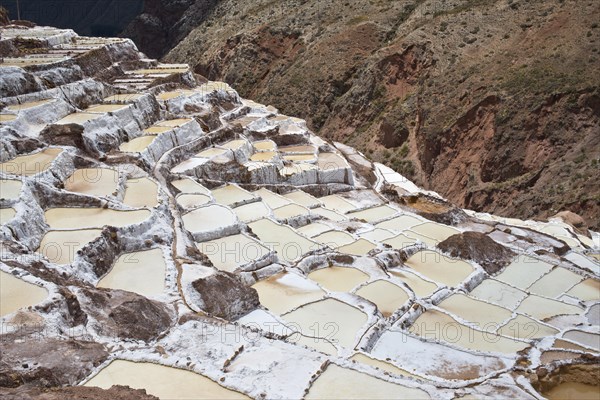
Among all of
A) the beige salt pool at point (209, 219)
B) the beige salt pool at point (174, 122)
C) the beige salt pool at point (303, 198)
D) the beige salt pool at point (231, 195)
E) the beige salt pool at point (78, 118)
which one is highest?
the beige salt pool at point (78, 118)

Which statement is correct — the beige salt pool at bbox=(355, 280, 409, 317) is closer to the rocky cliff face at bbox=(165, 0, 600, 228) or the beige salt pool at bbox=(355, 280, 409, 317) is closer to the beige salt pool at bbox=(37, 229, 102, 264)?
the beige salt pool at bbox=(37, 229, 102, 264)

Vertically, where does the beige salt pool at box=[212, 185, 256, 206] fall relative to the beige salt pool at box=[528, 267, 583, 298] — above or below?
above

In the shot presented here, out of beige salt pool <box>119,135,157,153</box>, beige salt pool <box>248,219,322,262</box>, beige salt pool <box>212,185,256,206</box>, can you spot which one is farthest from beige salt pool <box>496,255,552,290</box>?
beige salt pool <box>119,135,157,153</box>

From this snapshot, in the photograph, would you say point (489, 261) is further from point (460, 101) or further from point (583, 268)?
point (460, 101)

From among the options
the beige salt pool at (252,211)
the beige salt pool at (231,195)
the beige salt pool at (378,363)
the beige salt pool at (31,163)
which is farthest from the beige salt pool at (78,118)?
the beige salt pool at (378,363)

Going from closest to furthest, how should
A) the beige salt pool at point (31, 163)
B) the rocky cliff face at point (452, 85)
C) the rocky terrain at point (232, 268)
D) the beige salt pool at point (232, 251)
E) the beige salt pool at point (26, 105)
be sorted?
the rocky terrain at point (232, 268) → the beige salt pool at point (232, 251) → the beige salt pool at point (31, 163) → the beige salt pool at point (26, 105) → the rocky cliff face at point (452, 85)

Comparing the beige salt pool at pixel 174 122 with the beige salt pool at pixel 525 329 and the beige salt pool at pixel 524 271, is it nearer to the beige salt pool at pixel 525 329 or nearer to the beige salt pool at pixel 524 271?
the beige salt pool at pixel 524 271
